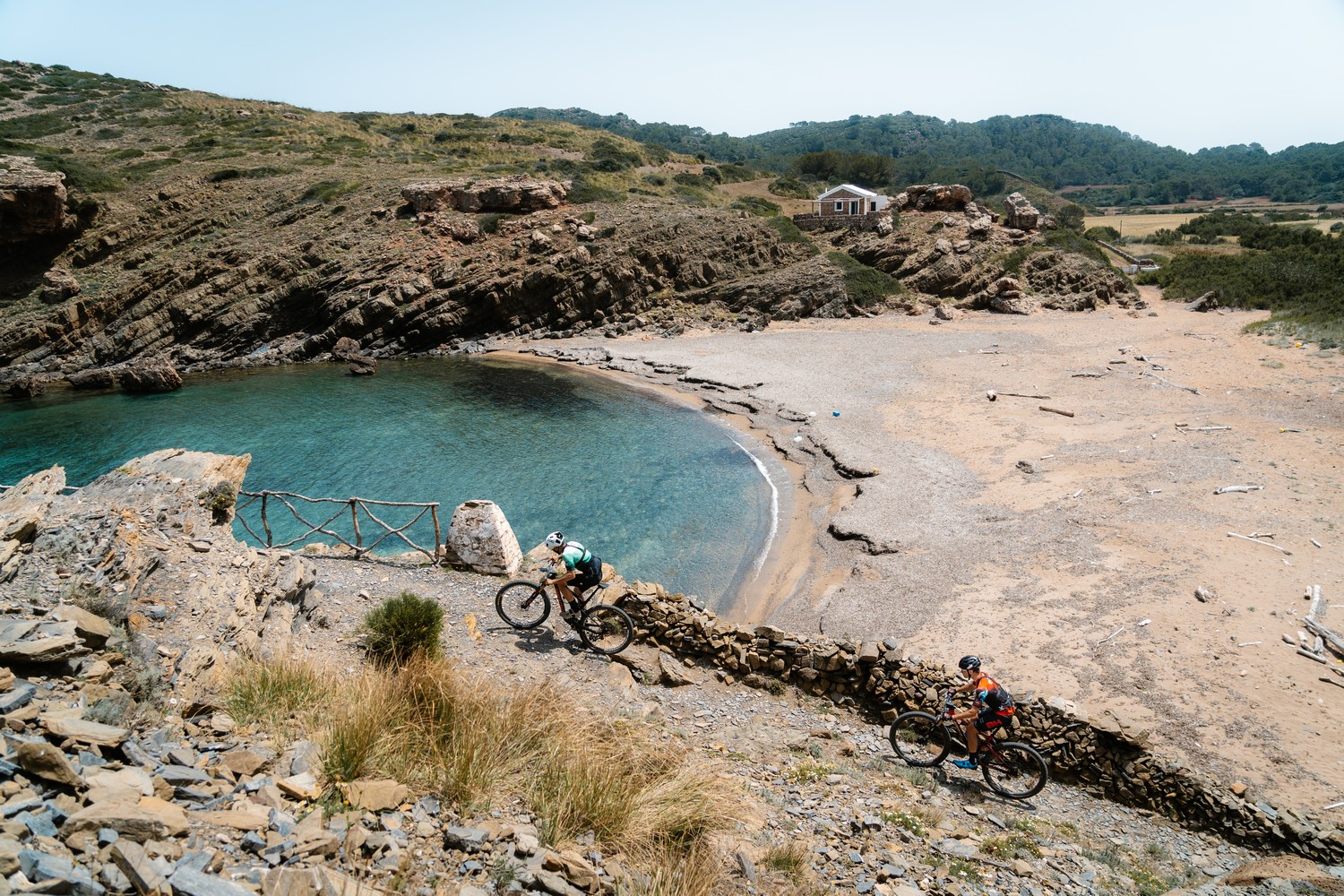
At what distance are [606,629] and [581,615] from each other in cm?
59

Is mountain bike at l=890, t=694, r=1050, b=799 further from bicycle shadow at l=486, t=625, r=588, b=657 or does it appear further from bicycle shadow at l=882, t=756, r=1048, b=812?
bicycle shadow at l=486, t=625, r=588, b=657

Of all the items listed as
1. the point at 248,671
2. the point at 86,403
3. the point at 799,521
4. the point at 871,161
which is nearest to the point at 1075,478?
the point at 799,521

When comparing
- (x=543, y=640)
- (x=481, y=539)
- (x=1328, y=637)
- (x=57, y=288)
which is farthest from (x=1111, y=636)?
(x=57, y=288)

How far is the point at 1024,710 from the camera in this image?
1029 cm

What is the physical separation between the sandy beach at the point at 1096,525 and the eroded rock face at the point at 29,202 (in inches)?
1695

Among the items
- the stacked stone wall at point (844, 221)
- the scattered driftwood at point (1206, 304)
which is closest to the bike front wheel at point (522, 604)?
the scattered driftwood at point (1206, 304)

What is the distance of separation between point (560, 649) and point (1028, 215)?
2218 inches

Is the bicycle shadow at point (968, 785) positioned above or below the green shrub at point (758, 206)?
below

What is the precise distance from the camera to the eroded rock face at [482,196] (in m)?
51.2

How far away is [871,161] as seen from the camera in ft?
320

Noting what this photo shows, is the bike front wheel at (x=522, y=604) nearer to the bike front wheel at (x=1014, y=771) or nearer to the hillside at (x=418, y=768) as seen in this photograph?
the hillside at (x=418, y=768)

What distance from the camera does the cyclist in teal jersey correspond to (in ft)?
37.1

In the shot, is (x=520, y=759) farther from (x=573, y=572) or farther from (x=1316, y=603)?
(x=1316, y=603)

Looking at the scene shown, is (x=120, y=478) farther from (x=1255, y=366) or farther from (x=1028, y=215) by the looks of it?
(x=1028, y=215)
